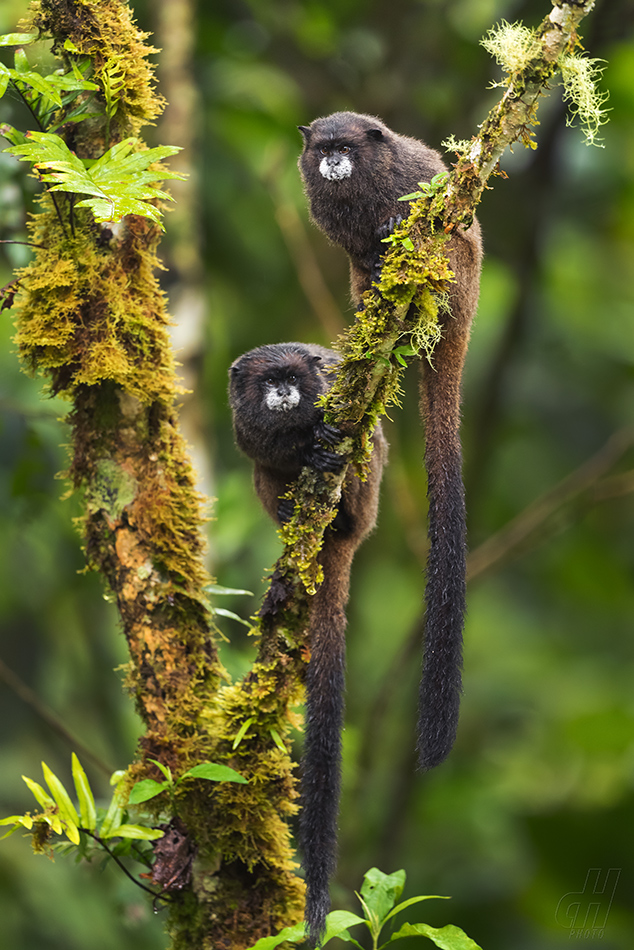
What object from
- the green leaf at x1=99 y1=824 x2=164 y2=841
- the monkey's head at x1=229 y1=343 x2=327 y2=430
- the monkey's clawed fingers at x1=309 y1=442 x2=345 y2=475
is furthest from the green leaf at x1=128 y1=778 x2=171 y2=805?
the monkey's head at x1=229 y1=343 x2=327 y2=430

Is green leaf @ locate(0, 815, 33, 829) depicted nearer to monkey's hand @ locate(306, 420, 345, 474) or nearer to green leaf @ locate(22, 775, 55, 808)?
green leaf @ locate(22, 775, 55, 808)

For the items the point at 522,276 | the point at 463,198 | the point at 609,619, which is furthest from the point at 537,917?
the point at 463,198

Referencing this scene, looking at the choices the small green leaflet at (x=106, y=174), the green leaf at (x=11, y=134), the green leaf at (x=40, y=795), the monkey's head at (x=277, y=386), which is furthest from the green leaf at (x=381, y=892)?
the green leaf at (x=11, y=134)

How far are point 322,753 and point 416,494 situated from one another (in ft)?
13.3

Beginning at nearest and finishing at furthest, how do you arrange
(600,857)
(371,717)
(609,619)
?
(371,717) → (600,857) → (609,619)

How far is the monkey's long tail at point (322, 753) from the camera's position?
2.24 metres

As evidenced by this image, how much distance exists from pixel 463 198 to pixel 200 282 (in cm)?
266

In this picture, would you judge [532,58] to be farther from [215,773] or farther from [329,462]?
[215,773]

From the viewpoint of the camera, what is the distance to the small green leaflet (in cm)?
201

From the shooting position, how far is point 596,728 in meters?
5.63

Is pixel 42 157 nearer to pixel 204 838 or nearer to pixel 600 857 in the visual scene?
pixel 204 838

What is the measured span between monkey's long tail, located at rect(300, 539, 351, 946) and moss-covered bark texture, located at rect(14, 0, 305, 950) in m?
0.07

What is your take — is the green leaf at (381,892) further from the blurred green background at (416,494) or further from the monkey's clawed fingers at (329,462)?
the blurred green background at (416,494)

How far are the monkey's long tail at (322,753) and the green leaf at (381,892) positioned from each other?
101 mm
